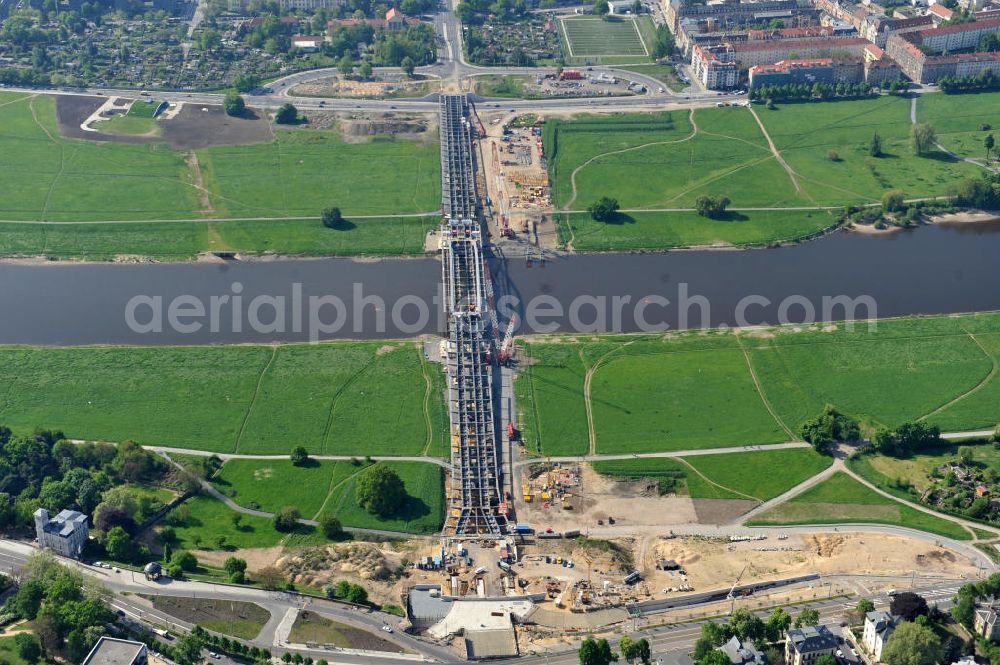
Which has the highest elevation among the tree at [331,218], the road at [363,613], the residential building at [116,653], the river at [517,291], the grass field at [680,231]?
the tree at [331,218]

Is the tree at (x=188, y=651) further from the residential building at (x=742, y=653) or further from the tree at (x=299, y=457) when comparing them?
the residential building at (x=742, y=653)

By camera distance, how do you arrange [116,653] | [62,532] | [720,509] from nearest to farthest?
[116,653] → [62,532] → [720,509]

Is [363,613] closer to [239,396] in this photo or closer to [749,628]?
[749,628]

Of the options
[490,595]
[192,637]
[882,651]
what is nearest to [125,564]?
[192,637]

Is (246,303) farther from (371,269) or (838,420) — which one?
(838,420)

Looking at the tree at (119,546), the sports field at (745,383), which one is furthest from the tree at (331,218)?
the tree at (119,546)

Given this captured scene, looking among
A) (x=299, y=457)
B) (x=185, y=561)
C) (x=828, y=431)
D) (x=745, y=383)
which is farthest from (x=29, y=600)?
(x=828, y=431)

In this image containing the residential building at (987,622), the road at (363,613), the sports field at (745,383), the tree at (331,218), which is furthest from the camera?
the tree at (331,218)
